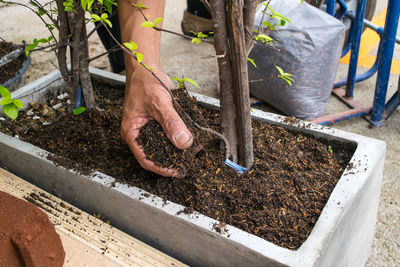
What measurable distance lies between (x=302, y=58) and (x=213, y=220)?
59.6 inches

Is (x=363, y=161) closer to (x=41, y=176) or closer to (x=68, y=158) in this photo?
(x=68, y=158)

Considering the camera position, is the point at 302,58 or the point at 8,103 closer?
the point at 8,103

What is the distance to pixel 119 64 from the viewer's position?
114 inches

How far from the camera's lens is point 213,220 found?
109 cm

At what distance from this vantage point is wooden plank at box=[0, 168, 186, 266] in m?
1.21

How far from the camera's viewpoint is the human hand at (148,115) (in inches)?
48.6

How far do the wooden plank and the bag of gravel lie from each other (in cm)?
139

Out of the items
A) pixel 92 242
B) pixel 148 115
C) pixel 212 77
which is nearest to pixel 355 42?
pixel 212 77

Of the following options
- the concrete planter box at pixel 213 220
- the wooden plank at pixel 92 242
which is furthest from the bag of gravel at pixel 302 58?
the wooden plank at pixel 92 242

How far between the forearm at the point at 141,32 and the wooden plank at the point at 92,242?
0.57 meters

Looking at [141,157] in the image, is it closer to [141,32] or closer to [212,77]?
[141,32]

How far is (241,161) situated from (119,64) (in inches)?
72.6

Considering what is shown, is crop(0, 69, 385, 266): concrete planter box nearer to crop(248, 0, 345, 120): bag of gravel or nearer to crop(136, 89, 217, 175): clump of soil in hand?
crop(136, 89, 217, 175): clump of soil in hand

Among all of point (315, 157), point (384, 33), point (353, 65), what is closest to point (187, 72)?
point (353, 65)
